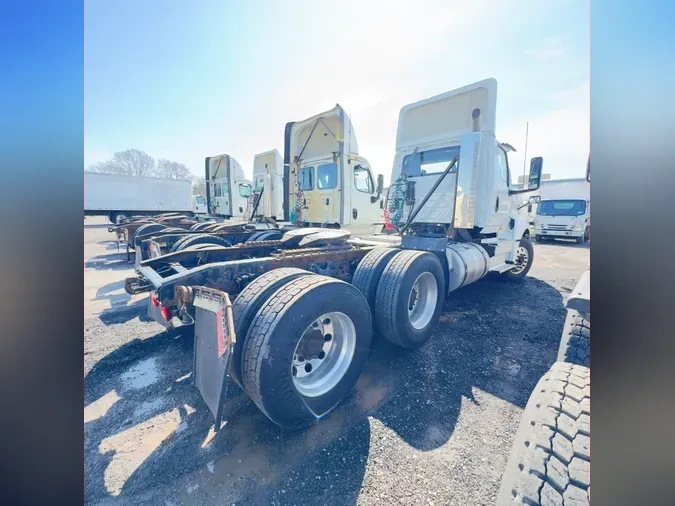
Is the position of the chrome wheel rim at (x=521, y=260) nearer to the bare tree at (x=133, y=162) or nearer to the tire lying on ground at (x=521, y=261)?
the tire lying on ground at (x=521, y=261)

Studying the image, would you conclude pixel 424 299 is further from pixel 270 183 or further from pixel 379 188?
pixel 270 183

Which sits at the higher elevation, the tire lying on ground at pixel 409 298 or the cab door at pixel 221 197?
the cab door at pixel 221 197

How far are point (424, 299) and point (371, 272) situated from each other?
974 millimetres

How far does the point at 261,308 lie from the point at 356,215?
5.39 metres

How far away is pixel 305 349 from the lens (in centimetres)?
236

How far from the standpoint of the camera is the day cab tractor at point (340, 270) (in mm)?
2088

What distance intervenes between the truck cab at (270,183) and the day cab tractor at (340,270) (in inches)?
87.3

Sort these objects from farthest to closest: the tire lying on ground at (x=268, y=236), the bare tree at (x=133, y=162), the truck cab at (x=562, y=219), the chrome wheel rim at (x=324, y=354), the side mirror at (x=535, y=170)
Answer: the bare tree at (x=133, y=162), the truck cab at (x=562, y=219), the tire lying on ground at (x=268, y=236), the side mirror at (x=535, y=170), the chrome wheel rim at (x=324, y=354)

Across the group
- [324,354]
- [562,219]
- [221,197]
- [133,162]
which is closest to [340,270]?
[324,354]

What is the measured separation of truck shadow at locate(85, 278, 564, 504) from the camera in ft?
6.07

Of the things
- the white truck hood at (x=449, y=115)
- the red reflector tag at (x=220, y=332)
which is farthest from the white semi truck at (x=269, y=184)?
the red reflector tag at (x=220, y=332)

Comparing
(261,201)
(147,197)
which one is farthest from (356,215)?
(147,197)
